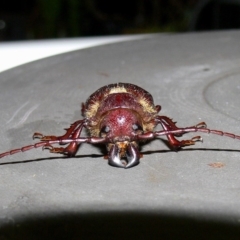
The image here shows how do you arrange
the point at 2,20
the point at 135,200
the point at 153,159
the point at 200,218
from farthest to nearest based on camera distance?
the point at 2,20 < the point at 153,159 < the point at 135,200 < the point at 200,218

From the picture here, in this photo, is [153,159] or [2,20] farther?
[2,20]

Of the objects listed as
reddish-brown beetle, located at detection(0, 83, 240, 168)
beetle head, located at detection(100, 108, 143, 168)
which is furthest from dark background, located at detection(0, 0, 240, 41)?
beetle head, located at detection(100, 108, 143, 168)

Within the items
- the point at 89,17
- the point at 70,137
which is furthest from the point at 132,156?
the point at 89,17

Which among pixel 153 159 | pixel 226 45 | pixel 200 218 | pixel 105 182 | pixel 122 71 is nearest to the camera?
pixel 200 218

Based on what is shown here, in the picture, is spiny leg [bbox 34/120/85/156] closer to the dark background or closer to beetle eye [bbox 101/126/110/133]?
beetle eye [bbox 101/126/110/133]

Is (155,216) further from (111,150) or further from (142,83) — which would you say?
(142,83)

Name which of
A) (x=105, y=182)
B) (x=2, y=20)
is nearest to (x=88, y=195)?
(x=105, y=182)

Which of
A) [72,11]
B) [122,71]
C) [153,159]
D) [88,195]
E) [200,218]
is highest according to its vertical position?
[72,11]

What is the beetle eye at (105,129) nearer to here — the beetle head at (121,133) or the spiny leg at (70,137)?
the beetle head at (121,133)
